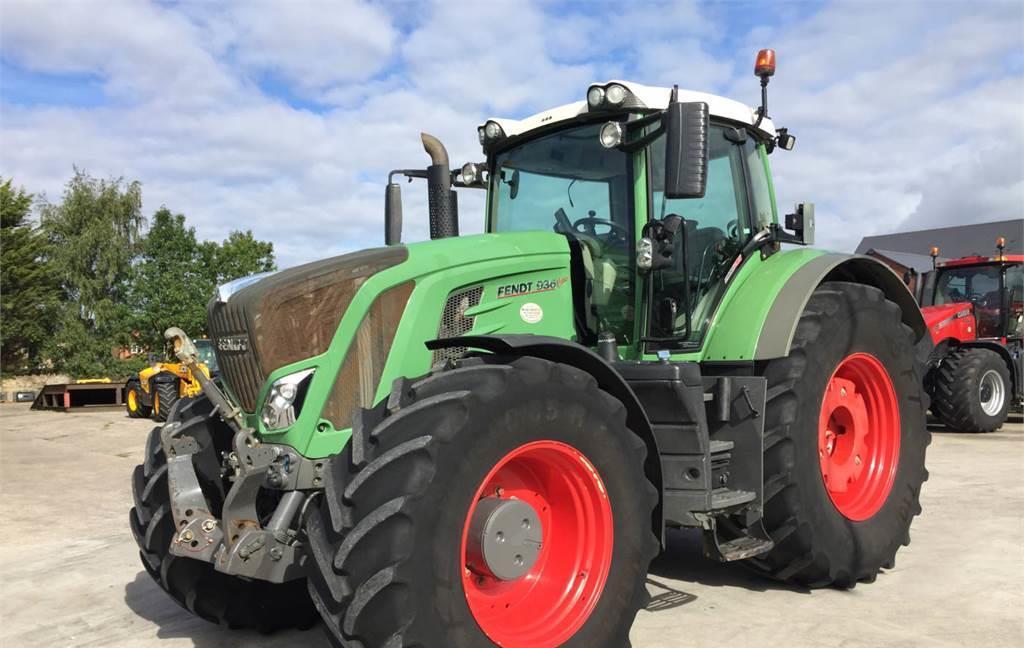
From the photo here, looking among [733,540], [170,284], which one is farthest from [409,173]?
[170,284]

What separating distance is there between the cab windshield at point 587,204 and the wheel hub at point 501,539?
4.53 feet

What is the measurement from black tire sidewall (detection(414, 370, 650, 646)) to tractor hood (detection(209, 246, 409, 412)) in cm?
85

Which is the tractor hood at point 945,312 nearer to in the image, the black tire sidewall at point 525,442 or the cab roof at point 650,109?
the cab roof at point 650,109

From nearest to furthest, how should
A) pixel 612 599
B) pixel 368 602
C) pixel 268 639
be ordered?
pixel 368 602 → pixel 612 599 → pixel 268 639

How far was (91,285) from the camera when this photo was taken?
35094mm

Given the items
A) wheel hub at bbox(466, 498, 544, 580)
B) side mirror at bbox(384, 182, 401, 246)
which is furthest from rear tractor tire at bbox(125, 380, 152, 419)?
wheel hub at bbox(466, 498, 544, 580)

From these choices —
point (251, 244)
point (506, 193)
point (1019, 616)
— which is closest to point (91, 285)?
point (251, 244)

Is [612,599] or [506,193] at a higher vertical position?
[506,193]

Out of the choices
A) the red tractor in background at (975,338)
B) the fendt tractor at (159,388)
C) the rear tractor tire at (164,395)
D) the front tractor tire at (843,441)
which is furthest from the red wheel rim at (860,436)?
the rear tractor tire at (164,395)

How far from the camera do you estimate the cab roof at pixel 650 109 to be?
3990mm

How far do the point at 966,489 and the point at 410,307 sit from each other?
5773mm

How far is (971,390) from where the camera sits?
1087 cm

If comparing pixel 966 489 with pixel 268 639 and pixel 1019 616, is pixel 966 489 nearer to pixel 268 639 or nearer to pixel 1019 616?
pixel 1019 616

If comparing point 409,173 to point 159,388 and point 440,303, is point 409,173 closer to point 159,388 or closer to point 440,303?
point 440,303
